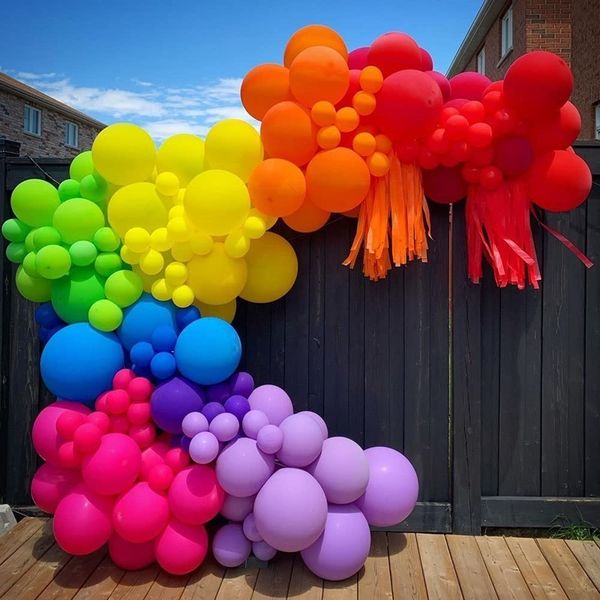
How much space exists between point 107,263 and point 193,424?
800mm

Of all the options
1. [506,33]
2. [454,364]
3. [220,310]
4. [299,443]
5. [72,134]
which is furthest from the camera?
[72,134]

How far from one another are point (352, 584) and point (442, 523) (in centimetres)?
71

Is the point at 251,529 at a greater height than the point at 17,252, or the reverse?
the point at 17,252

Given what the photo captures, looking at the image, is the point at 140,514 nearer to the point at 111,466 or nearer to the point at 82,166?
the point at 111,466

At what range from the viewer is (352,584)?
98.6 inches

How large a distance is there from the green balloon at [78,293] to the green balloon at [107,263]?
0.05 metres

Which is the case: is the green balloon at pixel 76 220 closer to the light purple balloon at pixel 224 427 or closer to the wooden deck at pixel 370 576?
the light purple balloon at pixel 224 427

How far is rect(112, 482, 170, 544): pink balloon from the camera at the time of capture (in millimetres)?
2398

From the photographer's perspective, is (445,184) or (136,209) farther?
(445,184)

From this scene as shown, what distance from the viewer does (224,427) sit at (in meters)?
2.42

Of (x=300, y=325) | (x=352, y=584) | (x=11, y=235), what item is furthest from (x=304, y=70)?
(x=352, y=584)

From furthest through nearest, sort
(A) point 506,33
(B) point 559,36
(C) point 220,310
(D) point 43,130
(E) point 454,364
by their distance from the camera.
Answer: (D) point 43,130 < (A) point 506,33 < (B) point 559,36 < (E) point 454,364 < (C) point 220,310

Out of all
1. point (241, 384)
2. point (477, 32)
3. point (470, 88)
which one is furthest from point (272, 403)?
point (477, 32)

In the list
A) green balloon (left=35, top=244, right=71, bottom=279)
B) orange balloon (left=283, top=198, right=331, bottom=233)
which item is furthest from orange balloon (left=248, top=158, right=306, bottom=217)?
green balloon (left=35, top=244, right=71, bottom=279)
